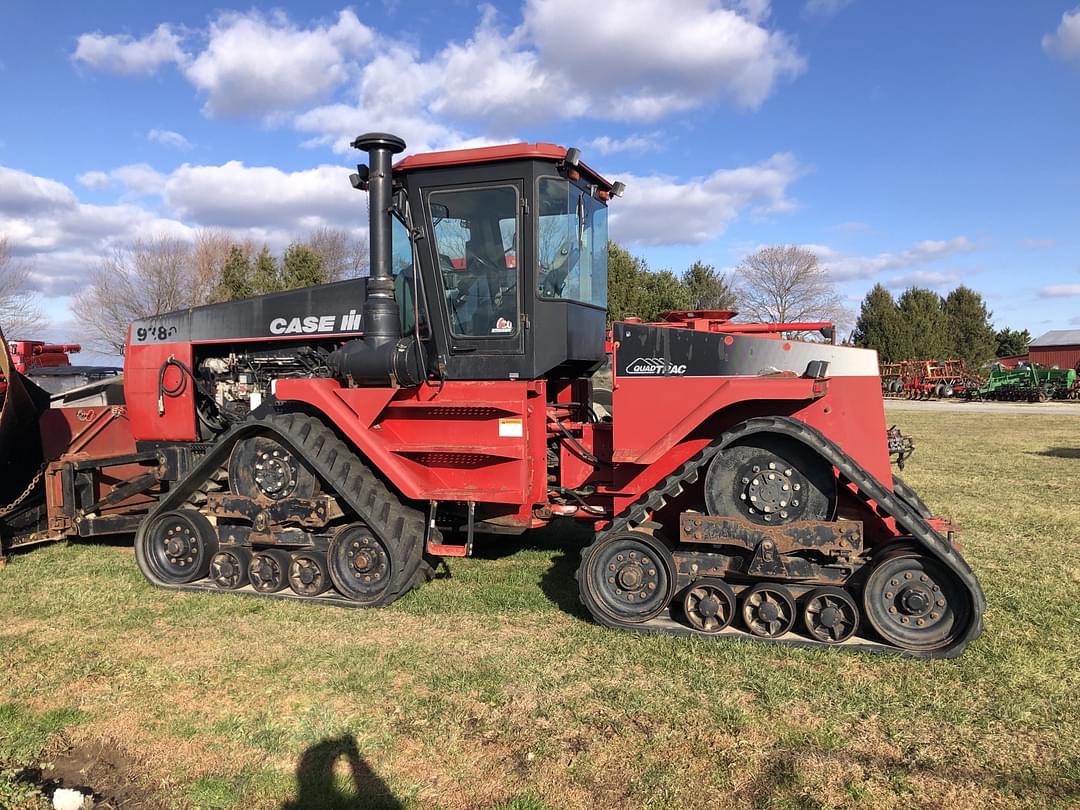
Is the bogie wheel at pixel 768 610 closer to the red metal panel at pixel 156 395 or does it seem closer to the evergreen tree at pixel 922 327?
the red metal panel at pixel 156 395

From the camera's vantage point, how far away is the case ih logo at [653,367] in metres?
5.32

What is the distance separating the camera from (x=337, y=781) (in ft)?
11.8

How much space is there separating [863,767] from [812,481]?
1818 mm

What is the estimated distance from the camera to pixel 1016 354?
199 ft

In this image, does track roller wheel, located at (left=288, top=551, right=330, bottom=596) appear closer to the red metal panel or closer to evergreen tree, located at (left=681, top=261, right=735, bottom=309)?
the red metal panel

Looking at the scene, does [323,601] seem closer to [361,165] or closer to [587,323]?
[587,323]

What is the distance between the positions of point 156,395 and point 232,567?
2143 mm

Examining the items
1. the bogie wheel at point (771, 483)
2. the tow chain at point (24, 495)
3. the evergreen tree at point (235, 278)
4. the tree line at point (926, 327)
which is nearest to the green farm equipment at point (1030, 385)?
the tree line at point (926, 327)

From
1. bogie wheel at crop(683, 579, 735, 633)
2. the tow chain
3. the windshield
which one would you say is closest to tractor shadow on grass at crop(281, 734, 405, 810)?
bogie wheel at crop(683, 579, 735, 633)

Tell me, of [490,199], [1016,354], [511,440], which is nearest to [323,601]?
[511,440]

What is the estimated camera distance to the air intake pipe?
18.8 feet

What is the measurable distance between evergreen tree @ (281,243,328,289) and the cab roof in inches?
987

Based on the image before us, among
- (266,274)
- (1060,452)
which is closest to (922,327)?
(1060,452)

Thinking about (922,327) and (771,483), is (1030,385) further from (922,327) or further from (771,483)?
(771,483)
